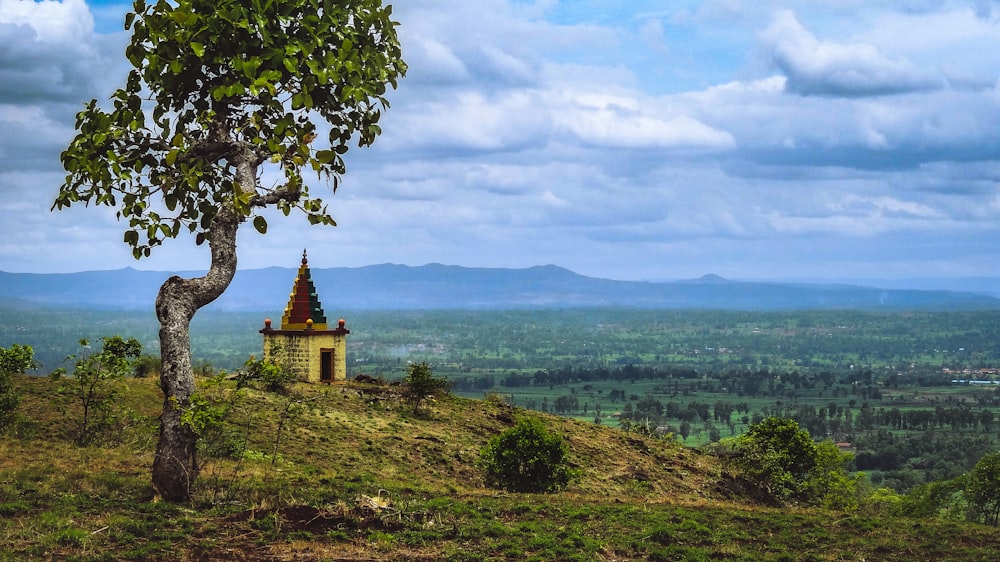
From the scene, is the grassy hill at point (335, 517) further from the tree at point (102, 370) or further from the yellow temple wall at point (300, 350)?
the yellow temple wall at point (300, 350)

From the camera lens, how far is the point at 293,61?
59.2ft

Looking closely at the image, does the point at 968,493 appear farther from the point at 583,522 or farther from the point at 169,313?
the point at 169,313

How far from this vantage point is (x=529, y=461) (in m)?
28.5

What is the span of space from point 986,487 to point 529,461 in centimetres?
1648

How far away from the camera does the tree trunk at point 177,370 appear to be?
723 inches

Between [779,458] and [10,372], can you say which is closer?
[10,372]

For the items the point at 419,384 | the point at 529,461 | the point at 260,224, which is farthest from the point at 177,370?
the point at 419,384

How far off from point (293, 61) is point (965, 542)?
16.7 meters

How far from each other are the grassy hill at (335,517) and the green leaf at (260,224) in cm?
339

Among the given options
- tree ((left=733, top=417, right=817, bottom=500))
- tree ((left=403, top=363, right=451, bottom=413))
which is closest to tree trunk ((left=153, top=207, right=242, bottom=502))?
tree ((left=403, top=363, right=451, bottom=413))

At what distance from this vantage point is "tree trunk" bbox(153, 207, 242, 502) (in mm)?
18359

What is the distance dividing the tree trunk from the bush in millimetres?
11593

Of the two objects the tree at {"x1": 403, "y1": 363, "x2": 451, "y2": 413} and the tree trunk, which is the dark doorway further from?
the tree trunk

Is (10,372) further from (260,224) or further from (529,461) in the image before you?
(529,461)
